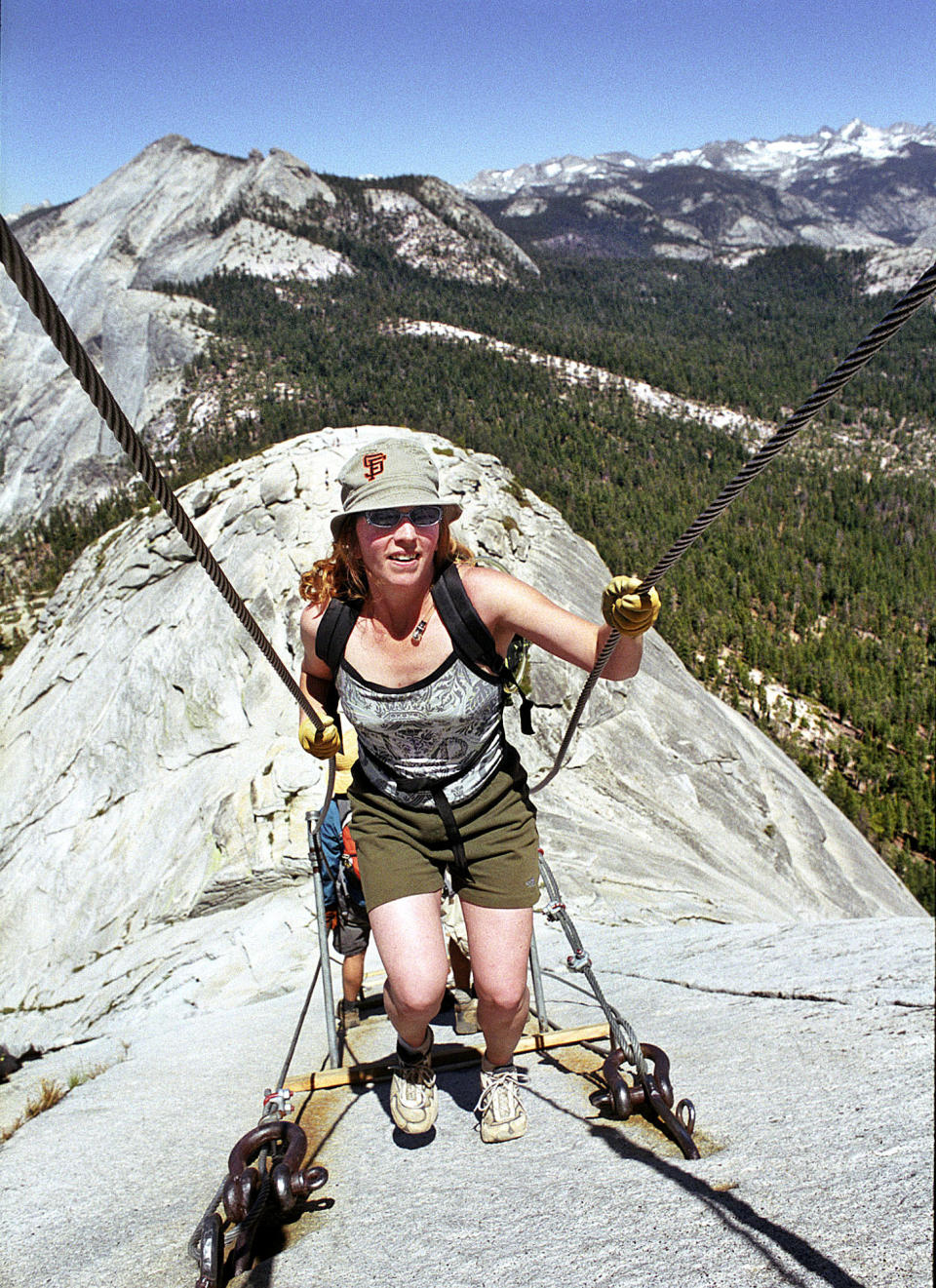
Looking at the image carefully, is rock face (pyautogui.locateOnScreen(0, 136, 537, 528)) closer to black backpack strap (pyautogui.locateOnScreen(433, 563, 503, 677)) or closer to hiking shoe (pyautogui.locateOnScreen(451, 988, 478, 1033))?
hiking shoe (pyautogui.locateOnScreen(451, 988, 478, 1033))

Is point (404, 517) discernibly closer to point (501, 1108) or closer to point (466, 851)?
point (466, 851)

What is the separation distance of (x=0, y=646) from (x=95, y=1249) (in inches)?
1313

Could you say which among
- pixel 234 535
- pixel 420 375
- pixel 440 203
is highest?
pixel 440 203

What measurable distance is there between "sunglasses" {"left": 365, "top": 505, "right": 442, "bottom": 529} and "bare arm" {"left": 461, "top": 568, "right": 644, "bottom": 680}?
287 mm

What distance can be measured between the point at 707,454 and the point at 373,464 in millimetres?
106886

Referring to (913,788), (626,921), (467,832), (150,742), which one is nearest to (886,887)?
(626,921)

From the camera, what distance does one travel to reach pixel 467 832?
3262mm

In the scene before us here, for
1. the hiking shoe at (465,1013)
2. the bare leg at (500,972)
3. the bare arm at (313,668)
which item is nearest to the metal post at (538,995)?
the hiking shoe at (465,1013)

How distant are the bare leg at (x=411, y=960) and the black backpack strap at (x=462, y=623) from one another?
86 cm

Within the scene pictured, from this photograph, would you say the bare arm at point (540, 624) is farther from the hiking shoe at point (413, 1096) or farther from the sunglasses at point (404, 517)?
the hiking shoe at point (413, 1096)

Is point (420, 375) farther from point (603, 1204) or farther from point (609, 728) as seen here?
point (603, 1204)

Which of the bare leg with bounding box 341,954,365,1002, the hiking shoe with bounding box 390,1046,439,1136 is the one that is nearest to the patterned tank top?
the hiking shoe with bounding box 390,1046,439,1136

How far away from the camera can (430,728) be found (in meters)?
3.16

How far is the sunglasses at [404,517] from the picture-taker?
302 centimetres
